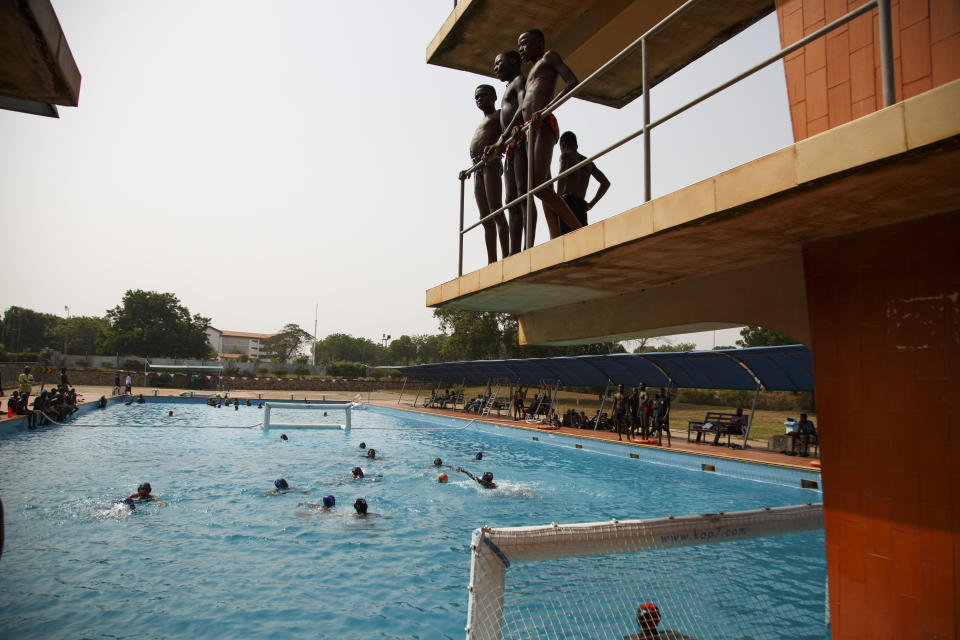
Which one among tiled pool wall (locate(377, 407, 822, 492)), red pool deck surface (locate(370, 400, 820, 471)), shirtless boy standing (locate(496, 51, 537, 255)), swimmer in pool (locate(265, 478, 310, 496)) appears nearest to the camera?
shirtless boy standing (locate(496, 51, 537, 255))

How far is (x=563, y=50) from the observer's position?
7000mm

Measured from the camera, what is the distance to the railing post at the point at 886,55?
7.56ft

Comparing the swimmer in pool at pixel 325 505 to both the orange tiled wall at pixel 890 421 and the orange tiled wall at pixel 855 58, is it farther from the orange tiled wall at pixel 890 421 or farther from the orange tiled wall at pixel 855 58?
the orange tiled wall at pixel 855 58

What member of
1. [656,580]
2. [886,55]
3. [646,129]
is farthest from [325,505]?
[886,55]

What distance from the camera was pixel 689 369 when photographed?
19094 mm

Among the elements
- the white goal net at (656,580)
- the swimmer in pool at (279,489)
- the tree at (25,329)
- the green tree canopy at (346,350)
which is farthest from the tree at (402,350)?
the white goal net at (656,580)

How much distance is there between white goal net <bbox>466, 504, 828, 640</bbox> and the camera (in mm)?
3602

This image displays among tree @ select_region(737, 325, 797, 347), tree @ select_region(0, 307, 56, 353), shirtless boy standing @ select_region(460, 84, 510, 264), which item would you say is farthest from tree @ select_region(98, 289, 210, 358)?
shirtless boy standing @ select_region(460, 84, 510, 264)

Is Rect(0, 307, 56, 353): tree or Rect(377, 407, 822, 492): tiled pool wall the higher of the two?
Rect(0, 307, 56, 353): tree

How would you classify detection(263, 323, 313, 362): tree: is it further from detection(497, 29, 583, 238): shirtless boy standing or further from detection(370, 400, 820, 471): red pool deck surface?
detection(497, 29, 583, 238): shirtless boy standing

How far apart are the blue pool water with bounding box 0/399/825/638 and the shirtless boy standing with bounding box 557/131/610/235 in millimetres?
4417

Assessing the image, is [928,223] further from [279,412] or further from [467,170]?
[279,412]

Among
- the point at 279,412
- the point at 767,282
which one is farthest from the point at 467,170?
the point at 279,412

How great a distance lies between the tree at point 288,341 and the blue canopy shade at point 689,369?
11452 centimetres
